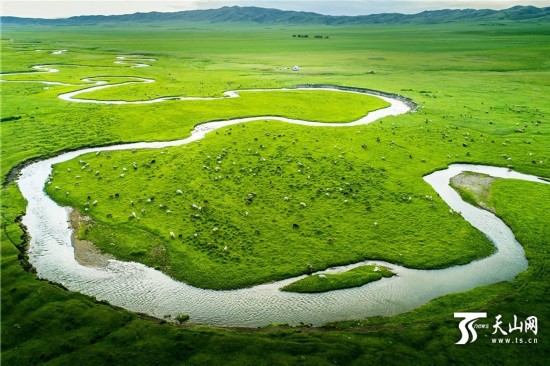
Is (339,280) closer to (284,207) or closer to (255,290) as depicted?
(255,290)

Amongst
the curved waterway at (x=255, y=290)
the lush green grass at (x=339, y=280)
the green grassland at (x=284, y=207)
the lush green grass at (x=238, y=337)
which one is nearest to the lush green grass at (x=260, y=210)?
the green grassland at (x=284, y=207)

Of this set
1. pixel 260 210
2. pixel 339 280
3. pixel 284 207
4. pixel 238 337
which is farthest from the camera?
pixel 284 207

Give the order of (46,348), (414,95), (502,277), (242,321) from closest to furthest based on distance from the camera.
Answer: (46,348)
(242,321)
(502,277)
(414,95)

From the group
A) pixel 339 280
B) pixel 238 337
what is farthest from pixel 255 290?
pixel 339 280

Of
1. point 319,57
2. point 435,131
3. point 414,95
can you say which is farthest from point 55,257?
point 319,57

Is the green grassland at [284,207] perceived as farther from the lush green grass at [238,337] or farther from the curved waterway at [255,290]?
the curved waterway at [255,290]

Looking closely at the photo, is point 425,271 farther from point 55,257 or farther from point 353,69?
point 353,69

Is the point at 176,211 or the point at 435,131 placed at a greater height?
the point at 435,131
